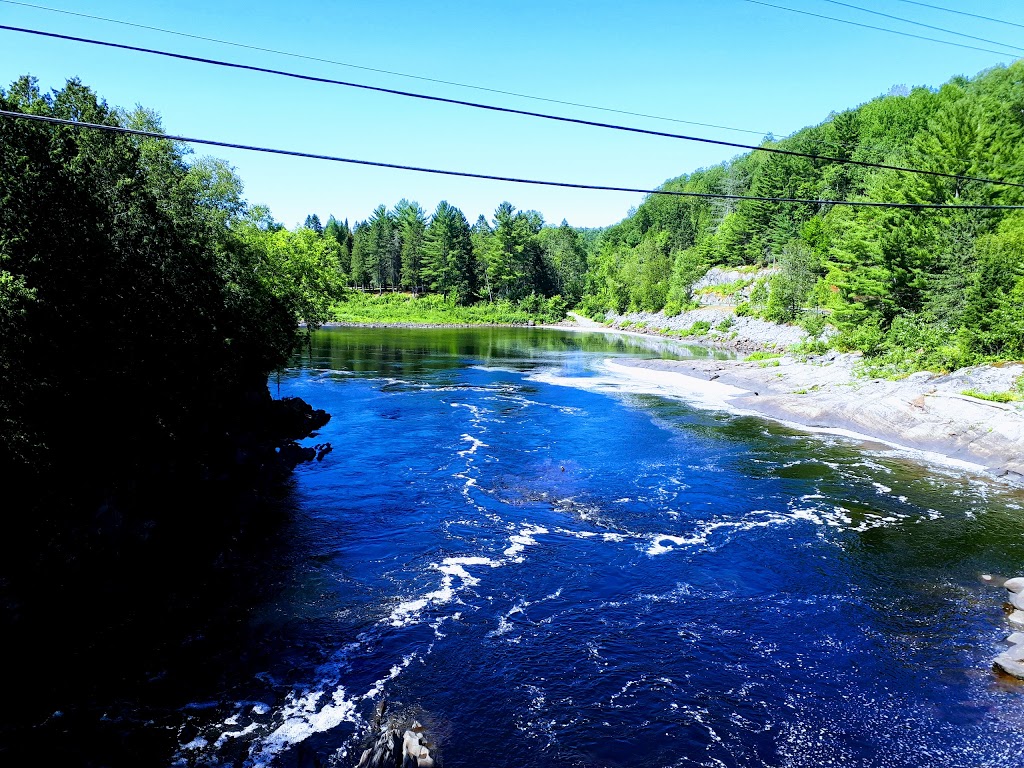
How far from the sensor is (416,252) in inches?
5773

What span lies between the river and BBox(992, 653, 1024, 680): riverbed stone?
0.25 metres

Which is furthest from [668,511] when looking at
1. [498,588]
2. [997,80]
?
[997,80]

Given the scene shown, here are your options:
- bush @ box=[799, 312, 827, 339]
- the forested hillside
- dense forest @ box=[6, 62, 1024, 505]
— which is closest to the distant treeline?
dense forest @ box=[6, 62, 1024, 505]

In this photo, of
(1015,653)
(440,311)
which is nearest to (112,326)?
(1015,653)

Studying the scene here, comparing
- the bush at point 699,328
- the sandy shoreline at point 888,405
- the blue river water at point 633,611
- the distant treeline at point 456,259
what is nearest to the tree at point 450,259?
the distant treeline at point 456,259

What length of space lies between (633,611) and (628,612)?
174mm

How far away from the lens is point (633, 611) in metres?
17.5

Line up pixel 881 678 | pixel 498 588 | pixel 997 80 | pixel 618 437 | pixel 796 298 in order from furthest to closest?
1. pixel 997 80
2. pixel 796 298
3. pixel 618 437
4. pixel 498 588
5. pixel 881 678

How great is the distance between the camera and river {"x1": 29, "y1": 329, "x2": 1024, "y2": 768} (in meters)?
12.5

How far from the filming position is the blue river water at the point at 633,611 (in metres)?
12.5

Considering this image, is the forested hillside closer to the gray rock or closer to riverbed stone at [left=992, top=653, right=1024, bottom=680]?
the gray rock

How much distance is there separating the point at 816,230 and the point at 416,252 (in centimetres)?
9061

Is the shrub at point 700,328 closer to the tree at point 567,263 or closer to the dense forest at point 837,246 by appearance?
the dense forest at point 837,246

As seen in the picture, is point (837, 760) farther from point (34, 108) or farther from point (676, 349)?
point (676, 349)
